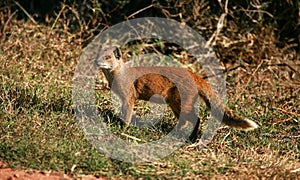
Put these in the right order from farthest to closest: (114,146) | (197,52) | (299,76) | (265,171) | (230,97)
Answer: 1. (197,52)
2. (299,76)
3. (230,97)
4. (114,146)
5. (265,171)

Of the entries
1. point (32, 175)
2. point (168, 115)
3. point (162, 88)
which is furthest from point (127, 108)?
point (32, 175)

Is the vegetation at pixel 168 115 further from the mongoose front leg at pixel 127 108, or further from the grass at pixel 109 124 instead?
the mongoose front leg at pixel 127 108

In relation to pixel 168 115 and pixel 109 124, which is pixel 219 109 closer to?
pixel 168 115

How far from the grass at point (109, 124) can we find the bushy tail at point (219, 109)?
0.23 meters

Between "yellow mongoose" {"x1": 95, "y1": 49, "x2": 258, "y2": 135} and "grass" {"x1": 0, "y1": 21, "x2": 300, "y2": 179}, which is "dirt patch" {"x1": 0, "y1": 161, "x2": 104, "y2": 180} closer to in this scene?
"grass" {"x1": 0, "y1": 21, "x2": 300, "y2": 179}

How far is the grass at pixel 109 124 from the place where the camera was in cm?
457

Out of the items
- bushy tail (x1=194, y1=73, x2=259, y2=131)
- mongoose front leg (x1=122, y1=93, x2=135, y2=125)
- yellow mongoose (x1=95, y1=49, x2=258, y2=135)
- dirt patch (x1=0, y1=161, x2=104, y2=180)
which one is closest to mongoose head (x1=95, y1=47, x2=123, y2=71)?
yellow mongoose (x1=95, y1=49, x2=258, y2=135)

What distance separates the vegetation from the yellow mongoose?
0.87ft

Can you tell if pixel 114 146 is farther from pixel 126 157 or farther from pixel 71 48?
pixel 71 48

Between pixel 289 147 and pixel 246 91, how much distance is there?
212 centimetres

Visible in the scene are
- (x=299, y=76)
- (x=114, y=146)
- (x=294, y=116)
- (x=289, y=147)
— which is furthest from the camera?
(x=299, y=76)

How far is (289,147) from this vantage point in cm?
539

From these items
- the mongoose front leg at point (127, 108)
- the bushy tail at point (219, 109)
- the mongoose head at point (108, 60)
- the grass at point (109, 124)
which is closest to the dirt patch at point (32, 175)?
the grass at point (109, 124)

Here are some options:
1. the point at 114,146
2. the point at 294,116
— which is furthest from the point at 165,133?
the point at 294,116
